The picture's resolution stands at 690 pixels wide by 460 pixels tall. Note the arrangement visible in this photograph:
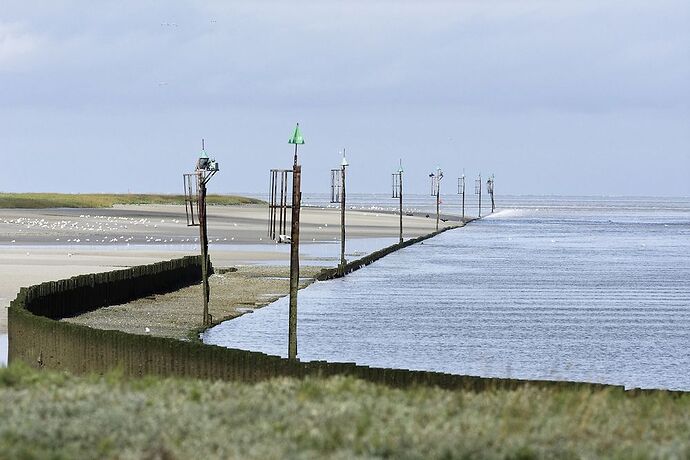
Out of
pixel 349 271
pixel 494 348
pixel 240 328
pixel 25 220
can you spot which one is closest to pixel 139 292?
pixel 240 328

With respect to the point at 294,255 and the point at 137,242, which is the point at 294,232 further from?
the point at 137,242

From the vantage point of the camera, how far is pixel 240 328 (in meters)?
44.4

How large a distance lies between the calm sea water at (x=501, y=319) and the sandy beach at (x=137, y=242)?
27.0ft

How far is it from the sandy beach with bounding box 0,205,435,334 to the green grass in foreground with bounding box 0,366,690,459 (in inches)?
946

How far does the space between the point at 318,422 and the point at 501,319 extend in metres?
39.5

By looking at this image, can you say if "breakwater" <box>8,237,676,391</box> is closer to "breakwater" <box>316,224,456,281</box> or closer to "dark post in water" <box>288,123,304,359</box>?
"dark post in water" <box>288,123,304,359</box>

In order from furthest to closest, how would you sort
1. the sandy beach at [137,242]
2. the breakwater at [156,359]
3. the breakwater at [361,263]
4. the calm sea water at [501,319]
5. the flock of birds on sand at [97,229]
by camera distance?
the flock of birds on sand at [97,229], the breakwater at [361,263], the sandy beach at [137,242], the calm sea water at [501,319], the breakwater at [156,359]

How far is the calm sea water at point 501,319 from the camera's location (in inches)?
1550

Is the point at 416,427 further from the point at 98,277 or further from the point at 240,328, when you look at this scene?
the point at 98,277

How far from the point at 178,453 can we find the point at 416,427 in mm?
2486

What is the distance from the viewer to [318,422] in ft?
45.1

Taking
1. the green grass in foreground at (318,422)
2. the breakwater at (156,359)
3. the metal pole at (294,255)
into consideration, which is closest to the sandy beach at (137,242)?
the metal pole at (294,255)

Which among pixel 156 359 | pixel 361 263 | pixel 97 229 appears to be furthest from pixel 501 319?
pixel 97 229

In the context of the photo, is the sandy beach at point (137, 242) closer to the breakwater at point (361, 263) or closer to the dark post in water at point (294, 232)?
the breakwater at point (361, 263)
